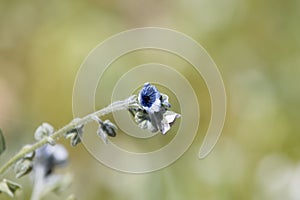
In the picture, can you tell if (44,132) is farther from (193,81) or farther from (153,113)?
(193,81)

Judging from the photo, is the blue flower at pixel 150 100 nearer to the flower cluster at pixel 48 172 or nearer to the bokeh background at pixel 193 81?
the flower cluster at pixel 48 172

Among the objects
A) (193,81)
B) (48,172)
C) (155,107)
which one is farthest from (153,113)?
(193,81)

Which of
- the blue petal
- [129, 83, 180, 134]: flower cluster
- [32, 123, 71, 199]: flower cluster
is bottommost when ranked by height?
[129, 83, 180, 134]: flower cluster

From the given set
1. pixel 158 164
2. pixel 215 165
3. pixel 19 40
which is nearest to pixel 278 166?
pixel 215 165

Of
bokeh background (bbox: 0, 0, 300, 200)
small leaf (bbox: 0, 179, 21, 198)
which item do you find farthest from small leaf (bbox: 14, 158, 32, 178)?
bokeh background (bbox: 0, 0, 300, 200)

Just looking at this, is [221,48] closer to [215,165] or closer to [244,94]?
[244,94]

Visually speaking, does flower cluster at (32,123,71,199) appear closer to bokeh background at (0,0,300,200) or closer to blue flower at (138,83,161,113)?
blue flower at (138,83,161,113)
